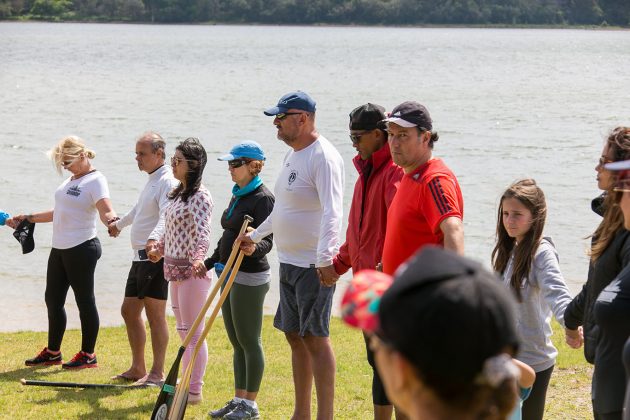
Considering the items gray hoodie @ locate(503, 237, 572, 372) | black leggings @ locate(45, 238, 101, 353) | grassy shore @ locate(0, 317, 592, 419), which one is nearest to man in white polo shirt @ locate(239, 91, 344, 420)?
grassy shore @ locate(0, 317, 592, 419)

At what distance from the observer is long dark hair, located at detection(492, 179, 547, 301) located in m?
4.80

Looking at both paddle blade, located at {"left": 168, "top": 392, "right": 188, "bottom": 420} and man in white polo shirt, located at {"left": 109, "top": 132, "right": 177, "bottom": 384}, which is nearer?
paddle blade, located at {"left": 168, "top": 392, "right": 188, "bottom": 420}

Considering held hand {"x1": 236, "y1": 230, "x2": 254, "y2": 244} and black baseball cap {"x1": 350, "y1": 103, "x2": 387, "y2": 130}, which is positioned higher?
black baseball cap {"x1": 350, "y1": 103, "x2": 387, "y2": 130}

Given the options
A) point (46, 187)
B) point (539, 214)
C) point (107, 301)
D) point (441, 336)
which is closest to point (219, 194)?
point (46, 187)

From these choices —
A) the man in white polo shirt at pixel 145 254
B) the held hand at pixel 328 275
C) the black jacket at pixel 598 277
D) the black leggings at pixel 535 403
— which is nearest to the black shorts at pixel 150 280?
the man in white polo shirt at pixel 145 254

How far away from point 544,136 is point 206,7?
80335 millimetres

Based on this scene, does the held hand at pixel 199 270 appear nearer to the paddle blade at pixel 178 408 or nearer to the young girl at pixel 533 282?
the paddle blade at pixel 178 408

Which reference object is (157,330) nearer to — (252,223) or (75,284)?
(75,284)

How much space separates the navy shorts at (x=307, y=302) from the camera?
6.02 metres

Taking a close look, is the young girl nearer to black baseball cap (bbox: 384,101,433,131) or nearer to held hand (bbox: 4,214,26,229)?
black baseball cap (bbox: 384,101,433,131)

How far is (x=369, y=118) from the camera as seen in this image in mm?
5594

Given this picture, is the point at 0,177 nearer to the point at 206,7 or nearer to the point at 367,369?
the point at 367,369

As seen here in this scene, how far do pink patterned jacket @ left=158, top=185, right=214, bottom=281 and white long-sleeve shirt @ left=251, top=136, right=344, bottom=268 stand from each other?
3.28ft

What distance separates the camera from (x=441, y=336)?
5.69 feet
